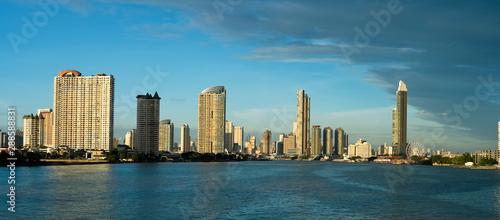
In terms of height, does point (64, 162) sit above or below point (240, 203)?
below

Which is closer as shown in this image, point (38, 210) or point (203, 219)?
point (203, 219)

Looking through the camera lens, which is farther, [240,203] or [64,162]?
[64,162]

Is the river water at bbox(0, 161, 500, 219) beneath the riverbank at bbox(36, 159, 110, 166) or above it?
above

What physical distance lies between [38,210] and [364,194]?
42.5 m

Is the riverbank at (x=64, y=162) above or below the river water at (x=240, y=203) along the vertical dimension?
below

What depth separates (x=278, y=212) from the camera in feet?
162

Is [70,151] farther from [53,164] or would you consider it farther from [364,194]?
[364,194]

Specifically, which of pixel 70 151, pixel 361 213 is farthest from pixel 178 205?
pixel 70 151

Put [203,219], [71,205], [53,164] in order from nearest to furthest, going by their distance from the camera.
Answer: [203,219]
[71,205]
[53,164]

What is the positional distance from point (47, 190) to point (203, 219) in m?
33.5

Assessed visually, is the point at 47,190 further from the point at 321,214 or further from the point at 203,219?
the point at 321,214

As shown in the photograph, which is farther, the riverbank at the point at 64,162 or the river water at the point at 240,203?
the riverbank at the point at 64,162

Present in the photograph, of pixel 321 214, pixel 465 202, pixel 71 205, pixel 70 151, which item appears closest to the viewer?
pixel 321 214

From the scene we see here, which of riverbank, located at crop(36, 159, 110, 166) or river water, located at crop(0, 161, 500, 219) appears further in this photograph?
riverbank, located at crop(36, 159, 110, 166)
